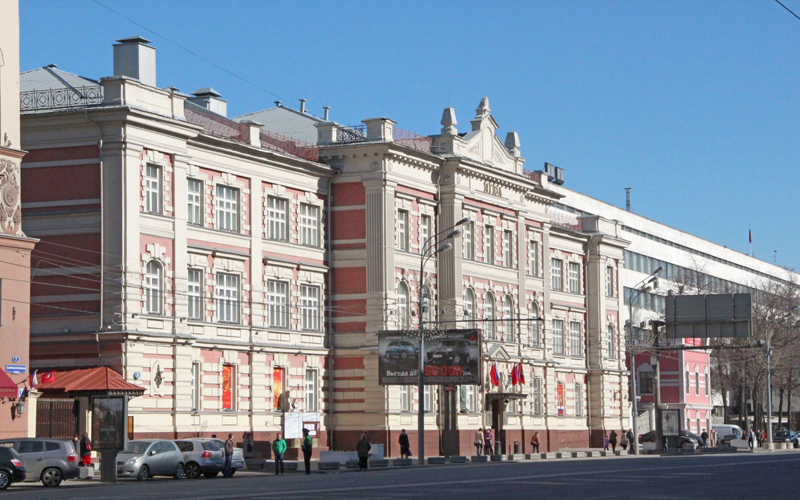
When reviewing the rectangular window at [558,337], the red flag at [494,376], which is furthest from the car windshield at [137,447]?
the rectangular window at [558,337]

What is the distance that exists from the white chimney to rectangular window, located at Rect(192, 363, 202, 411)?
11522 millimetres

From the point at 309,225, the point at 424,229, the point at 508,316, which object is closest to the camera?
the point at 309,225

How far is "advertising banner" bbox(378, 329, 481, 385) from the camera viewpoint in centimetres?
5931

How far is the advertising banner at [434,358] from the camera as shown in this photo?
59312 mm

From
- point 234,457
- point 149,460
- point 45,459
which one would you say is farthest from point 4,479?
point 234,457

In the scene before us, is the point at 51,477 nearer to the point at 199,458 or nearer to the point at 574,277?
the point at 199,458

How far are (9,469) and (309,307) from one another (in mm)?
25563

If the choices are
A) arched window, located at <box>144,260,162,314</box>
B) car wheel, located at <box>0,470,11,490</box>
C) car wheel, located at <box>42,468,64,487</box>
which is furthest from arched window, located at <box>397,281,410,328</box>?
car wheel, located at <box>0,470,11,490</box>

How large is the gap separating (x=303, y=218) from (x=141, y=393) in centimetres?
1593

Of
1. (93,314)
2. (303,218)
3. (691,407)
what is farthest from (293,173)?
(691,407)

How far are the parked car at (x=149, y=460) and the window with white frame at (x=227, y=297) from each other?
11.2 metres

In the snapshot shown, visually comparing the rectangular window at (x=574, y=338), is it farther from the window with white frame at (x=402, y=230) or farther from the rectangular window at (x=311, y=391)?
the rectangular window at (x=311, y=391)

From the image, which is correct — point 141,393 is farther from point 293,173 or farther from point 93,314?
point 293,173

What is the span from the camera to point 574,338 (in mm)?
84188
